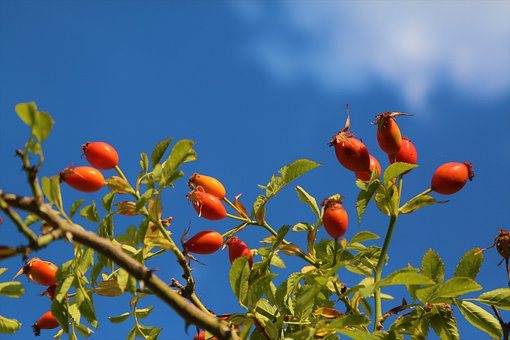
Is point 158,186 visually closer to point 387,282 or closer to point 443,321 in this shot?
point 387,282

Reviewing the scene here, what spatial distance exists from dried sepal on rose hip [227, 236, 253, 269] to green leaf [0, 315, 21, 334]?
93 centimetres

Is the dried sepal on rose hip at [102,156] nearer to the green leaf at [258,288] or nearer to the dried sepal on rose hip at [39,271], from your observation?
the dried sepal on rose hip at [39,271]

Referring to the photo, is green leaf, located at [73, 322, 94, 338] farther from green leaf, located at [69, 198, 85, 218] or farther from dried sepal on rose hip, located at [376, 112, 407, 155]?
dried sepal on rose hip, located at [376, 112, 407, 155]

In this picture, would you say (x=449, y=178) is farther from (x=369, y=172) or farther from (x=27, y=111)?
(x=27, y=111)

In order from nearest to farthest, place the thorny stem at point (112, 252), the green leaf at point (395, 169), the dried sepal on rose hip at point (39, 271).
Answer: the thorny stem at point (112, 252)
the green leaf at point (395, 169)
the dried sepal on rose hip at point (39, 271)

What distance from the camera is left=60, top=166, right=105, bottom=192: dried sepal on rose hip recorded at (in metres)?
2.34

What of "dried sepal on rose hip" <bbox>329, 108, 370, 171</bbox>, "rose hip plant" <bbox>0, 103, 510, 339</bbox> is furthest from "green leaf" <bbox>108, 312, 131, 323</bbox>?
"dried sepal on rose hip" <bbox>329, 108, 370, 171</bbox>

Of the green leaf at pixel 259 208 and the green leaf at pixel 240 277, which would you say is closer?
the green leaf at pixel 240 277

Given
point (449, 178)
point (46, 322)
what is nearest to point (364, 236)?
point (449, 178)

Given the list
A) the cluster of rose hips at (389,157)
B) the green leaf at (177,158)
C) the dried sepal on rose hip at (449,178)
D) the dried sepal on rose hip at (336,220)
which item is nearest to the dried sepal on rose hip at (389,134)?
the cluster of rose hips at (389,157)

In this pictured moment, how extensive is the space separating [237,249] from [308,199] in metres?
0.39

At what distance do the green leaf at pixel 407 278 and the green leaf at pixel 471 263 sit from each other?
47 centimetres

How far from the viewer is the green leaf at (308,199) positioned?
8.69 ft

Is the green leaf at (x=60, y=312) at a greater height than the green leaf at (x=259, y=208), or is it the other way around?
the green leaf at (x=259, y=208)
